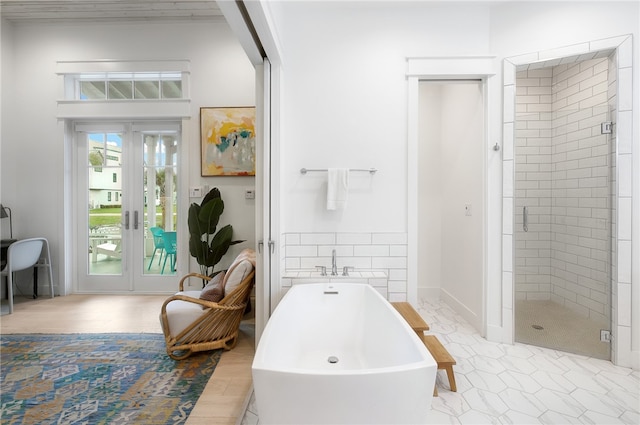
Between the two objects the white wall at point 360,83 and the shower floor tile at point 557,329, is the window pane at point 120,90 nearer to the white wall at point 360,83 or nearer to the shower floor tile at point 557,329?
the white wall at point 360,83

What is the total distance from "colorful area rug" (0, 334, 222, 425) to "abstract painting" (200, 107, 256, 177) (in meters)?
1.78

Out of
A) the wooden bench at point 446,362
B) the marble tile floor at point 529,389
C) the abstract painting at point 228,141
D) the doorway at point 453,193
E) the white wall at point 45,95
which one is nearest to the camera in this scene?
the marble tile floor at point 529,389

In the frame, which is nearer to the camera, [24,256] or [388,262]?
[388,262]

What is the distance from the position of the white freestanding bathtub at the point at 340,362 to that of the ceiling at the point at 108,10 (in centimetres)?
320

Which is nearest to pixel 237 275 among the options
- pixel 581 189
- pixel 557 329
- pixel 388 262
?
pixel 388 262

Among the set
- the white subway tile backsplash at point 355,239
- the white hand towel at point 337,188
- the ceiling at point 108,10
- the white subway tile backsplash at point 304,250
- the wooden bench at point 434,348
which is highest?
the ceiling at point 108,10

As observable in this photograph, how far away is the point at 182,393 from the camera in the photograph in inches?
62.7

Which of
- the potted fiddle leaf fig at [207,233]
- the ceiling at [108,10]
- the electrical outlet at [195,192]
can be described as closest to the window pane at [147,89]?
the ceiling at [108,10]

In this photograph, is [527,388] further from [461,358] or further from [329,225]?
[329,225]

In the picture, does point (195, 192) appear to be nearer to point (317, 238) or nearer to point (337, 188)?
point (317, 238)

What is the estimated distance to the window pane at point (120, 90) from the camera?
325 cm

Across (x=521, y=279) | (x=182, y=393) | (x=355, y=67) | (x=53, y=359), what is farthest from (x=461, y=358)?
(x=53, y=359)

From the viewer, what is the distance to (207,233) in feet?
9.27

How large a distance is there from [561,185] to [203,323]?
3.03m
